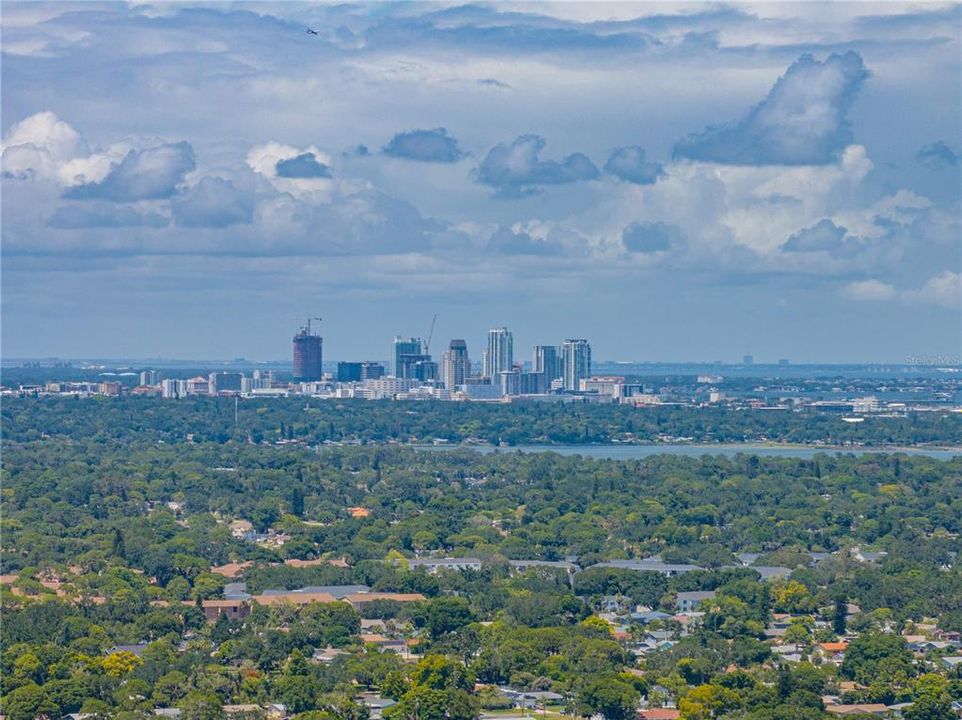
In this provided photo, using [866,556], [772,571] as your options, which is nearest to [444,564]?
[772,571]

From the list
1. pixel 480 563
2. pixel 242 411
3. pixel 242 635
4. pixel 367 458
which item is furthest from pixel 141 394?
pixel 242 635

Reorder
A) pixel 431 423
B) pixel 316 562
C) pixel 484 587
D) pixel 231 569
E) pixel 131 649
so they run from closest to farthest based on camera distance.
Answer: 1. pixel 131 649
2. pixel 484 587
3. pixel 231 569
4. pixel 316 562
5. pixel 431 423

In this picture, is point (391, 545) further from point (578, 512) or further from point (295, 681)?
point (295, 681)

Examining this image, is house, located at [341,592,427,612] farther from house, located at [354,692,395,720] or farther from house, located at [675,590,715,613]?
house, located at [354,692,395,720]

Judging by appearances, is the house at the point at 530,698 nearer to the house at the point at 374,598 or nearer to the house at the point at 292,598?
the house at the point at 374,598

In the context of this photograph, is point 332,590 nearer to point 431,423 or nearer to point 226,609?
point 226,609

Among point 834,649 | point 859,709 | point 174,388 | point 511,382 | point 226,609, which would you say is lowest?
point 859,709

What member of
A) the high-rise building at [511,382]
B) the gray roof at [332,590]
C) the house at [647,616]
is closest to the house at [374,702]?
the house at [647,616]

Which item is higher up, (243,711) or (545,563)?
(545,563)
